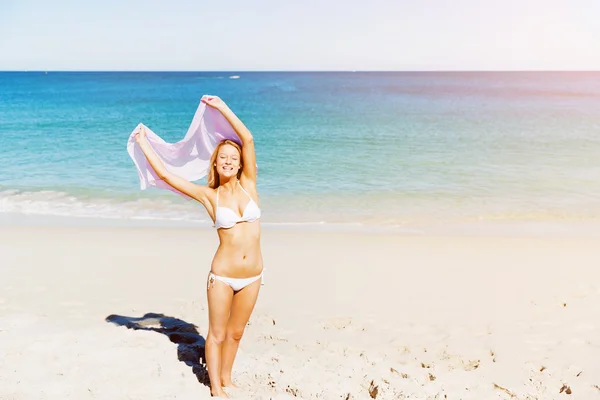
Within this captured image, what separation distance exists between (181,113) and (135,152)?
37290mm

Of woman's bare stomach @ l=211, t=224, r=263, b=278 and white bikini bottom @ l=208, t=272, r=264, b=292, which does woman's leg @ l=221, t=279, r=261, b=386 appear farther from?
woman's bare stomach @ l=211, t=224, r=263, b=278

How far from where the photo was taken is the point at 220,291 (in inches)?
175

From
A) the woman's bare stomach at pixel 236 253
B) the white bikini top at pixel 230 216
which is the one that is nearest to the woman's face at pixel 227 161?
the white bikini top at pixel 230 216

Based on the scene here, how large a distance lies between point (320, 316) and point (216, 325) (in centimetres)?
258

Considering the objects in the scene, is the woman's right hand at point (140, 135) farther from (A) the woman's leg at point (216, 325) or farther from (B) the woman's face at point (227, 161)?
(A) the woman's leg at point (216, 325)

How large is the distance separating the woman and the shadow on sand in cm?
59

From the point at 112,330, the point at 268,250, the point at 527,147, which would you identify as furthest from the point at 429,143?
the point at 112,330

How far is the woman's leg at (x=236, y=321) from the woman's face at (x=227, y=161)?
2.96 feet

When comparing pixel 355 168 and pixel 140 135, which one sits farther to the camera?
pixel 355 168

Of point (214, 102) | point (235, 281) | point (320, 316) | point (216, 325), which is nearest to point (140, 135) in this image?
point (214, 102)

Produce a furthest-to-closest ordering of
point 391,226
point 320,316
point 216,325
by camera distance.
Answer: point 391,226 < point 320,316 < point 216,325

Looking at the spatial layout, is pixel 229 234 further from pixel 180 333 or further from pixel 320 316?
pixel 320 316

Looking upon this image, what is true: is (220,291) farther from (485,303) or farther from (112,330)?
(485,303)

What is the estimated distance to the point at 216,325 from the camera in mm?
4551
